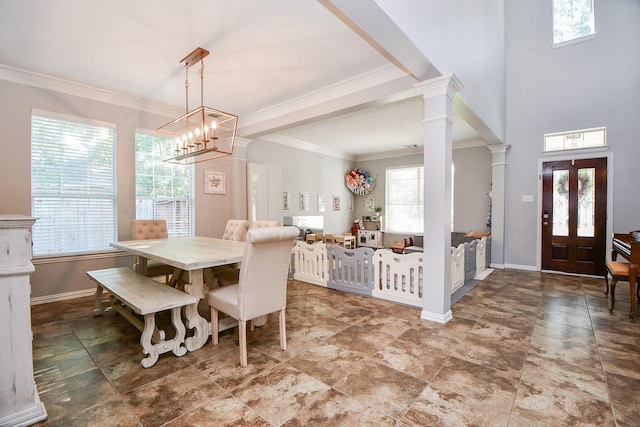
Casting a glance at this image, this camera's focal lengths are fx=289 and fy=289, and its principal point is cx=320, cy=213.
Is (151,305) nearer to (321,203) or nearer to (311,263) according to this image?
(311,263)

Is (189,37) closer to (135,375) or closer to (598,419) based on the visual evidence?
(135,375)

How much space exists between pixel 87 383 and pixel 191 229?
2.99 metres

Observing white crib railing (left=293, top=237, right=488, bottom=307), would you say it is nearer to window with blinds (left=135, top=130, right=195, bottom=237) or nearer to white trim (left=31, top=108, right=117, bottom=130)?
window with blinds (left=135, top=130, right=195, bottom=237)

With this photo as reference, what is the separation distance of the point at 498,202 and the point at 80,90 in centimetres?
662

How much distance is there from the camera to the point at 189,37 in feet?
8.52

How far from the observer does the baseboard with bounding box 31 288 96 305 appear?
3318mm

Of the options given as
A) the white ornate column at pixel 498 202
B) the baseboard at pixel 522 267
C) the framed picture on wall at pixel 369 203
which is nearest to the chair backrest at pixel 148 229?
the framed picture on wall at pixel 369 203

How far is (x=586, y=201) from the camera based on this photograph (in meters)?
4.60

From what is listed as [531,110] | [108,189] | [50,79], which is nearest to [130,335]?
[108,189]

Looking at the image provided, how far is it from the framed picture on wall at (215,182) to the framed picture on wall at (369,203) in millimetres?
4291

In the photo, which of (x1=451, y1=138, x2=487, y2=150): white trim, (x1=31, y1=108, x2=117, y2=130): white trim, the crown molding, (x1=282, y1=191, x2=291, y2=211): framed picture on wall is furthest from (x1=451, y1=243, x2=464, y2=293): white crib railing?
(x1=31, y1=108, x2=117, y2=130): white trim

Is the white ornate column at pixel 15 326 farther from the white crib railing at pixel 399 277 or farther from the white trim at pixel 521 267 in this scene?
the white trim at pixel 521 267

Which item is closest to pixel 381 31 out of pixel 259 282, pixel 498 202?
pixel 259 282

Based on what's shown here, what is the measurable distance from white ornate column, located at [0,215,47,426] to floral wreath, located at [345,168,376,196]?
6854mm
